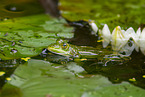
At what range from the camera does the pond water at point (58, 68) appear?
2.68ft

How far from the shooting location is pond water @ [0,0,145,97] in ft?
2.68

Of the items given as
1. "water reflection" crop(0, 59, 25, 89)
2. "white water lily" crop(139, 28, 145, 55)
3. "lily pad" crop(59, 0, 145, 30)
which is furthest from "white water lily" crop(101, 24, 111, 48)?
"water reflection" crop(0, 59, 25, 89)

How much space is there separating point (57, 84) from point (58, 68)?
217 millimetres

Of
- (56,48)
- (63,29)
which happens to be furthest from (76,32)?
(56,48)

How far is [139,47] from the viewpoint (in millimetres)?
1335

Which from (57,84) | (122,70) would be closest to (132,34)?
(122,70)

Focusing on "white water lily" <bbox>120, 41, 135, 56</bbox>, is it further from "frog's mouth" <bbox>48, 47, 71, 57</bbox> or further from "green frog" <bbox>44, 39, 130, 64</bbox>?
"frog's mouth" <bbox>48, 47, 71, 57</bbox>

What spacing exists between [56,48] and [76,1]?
1700mm

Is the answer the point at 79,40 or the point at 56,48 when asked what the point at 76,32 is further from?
the point at 56,48

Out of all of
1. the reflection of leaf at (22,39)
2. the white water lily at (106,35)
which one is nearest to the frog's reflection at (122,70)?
the white water lily at (106,35)

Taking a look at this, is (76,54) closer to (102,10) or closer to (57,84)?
(57,84)

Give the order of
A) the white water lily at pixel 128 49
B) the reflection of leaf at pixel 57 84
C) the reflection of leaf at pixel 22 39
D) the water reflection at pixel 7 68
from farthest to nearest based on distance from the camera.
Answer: the white water lily at pixel 128 49 → the reflection of leaf at pixel 22 39 → the water reflection at pixel 7 68 → the reflection of leaf at pixel 57 84

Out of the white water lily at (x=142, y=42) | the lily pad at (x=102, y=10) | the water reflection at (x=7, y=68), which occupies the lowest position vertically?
the water reflection at (x=7, y=68)

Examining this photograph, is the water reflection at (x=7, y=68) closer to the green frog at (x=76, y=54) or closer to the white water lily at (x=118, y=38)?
the green frog at (x=76, y=54)
